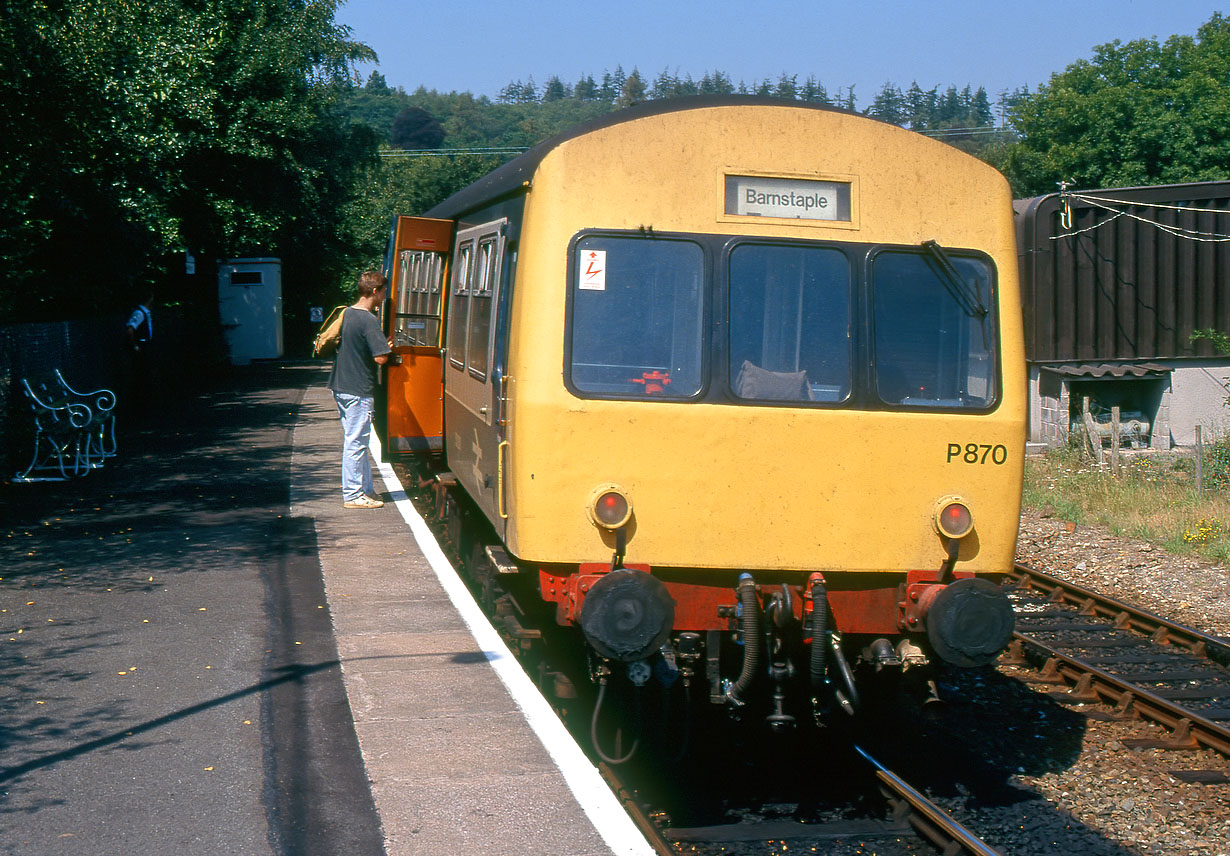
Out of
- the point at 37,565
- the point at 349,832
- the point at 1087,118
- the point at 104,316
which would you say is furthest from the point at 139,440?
the point at 1087,118

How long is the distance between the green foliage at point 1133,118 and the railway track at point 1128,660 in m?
44.4

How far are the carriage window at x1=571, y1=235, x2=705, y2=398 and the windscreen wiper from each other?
1.09 metres

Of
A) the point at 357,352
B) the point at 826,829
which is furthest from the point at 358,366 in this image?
the point at 826,829

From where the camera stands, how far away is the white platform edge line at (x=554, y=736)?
181 inches

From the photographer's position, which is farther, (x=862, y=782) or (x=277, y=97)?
(x=277, y=97)

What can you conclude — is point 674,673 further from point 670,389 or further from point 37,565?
point 37,565

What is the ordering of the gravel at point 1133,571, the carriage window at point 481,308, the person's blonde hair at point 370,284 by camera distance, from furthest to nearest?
1. the person's blonde hair at point 370,284
2. the gravel at point 1133,571
3. the carriage window at point 481,308

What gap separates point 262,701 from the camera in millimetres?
6090

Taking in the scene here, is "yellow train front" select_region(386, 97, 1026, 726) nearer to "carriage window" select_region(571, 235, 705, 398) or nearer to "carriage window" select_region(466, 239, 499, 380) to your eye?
"carriage window" select_region(571, 235, 705, 398)

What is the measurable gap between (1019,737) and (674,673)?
2.78m

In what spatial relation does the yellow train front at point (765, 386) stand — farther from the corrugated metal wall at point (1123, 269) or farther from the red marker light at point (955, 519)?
→ the corrugated metal wall at point (1123, 269)

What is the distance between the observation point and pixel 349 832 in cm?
462

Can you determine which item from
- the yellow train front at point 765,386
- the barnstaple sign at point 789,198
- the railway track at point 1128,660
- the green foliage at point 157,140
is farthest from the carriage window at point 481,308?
the green foliage at point 157,140

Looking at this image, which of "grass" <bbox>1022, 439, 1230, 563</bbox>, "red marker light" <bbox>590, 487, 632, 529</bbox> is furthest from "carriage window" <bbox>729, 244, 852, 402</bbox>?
"grass" <bbox>1022, 439, 1230, 563</bbox>
